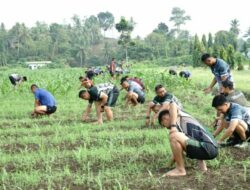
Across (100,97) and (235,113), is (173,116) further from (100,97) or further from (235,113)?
(100,97)

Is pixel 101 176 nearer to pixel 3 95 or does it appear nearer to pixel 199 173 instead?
pixel 199 173

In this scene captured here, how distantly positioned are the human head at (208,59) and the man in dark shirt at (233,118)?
190cm

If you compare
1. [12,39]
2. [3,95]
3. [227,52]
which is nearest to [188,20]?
[12,39]

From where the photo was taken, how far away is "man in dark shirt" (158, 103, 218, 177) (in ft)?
17.7

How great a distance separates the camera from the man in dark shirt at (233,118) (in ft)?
20.8

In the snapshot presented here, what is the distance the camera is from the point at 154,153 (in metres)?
6.68

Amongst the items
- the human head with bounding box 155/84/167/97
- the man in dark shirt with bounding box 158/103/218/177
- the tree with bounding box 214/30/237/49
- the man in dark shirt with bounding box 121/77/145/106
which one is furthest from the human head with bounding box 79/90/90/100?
the tree with bounding box 214/30/237/49

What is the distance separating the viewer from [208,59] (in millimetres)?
8648

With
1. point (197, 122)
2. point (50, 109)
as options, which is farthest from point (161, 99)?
point (50, 109)

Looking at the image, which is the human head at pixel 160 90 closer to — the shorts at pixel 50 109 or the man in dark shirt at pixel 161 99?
the man in dark shirt at pixel 161 99

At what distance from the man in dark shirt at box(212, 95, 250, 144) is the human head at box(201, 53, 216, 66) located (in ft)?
6.22

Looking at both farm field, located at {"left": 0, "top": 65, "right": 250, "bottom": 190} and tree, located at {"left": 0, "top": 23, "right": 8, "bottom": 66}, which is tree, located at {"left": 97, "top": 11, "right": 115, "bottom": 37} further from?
farm field, located at {"left": 0, "top": 65, "right": 250, "bottom": 190}

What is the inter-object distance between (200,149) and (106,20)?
9280cm

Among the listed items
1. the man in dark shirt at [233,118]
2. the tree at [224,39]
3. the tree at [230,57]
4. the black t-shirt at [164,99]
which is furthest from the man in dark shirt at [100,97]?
the tree at [224,39]
